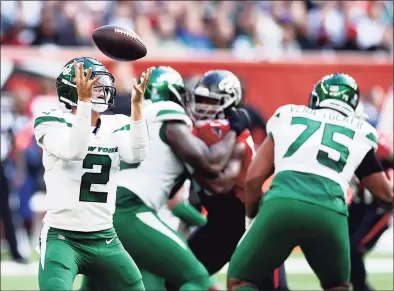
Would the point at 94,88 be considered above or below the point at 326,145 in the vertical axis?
above

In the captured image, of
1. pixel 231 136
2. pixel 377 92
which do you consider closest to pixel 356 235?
pixel 231 136

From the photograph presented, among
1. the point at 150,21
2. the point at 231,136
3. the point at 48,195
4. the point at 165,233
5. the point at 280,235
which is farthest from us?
the point at 150,21

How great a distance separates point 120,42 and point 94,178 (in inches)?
33.4

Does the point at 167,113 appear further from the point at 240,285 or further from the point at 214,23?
the point at 214,23

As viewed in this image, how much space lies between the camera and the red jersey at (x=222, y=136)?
21.7ft

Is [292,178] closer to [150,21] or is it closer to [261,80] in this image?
[261,80]

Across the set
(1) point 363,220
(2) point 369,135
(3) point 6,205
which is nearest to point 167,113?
(2) point 369,135

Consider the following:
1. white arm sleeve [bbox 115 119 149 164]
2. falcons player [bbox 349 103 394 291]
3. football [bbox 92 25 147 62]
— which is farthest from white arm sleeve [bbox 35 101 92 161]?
falcons player [bbox 349 103 394 291]

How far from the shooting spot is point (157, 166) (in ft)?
20.8

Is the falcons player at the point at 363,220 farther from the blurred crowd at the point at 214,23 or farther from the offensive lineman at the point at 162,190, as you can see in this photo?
the blurred crowd at the point at 214,23

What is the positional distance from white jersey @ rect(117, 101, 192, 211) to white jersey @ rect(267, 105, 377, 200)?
0.65 m

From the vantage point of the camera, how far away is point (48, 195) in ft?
17.7

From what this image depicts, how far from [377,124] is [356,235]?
4243 mm

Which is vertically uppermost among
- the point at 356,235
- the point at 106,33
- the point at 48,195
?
the point at 106,33
